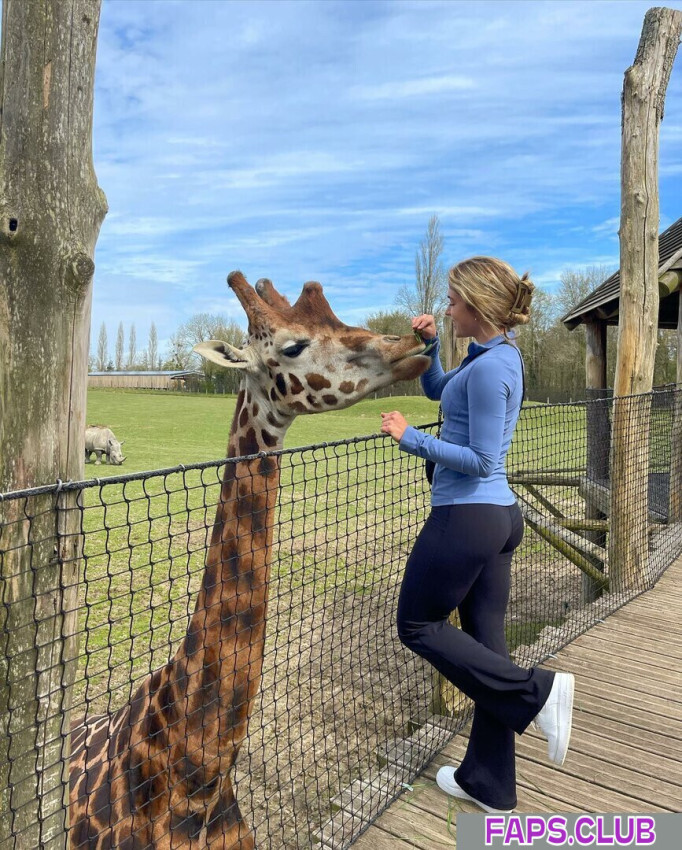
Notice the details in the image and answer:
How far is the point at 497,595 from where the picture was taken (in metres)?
2.68

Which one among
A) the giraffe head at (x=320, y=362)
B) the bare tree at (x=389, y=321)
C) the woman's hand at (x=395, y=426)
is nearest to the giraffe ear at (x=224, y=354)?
the giraffe head at (x=320, y=362)

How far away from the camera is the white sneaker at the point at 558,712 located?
259 centimetres

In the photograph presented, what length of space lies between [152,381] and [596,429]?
Answer: 63.9 metres

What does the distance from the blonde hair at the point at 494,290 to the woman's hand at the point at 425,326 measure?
364 mm

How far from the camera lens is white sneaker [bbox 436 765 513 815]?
2.87 meters

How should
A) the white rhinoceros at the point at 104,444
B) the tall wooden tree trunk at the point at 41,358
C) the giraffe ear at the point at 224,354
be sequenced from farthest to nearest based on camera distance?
the white rhinoceros at the point at 104,444
the giraffe ear at the point at 224,354
the tall wooden tree trunk at the point at 41,358

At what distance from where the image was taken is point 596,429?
363 inches

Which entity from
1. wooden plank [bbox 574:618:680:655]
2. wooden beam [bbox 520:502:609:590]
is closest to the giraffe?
wooden plank [bbox 574:618:680:655]

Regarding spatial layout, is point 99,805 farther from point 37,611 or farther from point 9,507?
point 9,507

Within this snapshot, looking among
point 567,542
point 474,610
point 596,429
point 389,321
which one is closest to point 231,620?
point 474,610

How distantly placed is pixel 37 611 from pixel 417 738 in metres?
2.31

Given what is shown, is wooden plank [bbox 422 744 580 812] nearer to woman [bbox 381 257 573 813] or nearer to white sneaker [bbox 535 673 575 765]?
woman [bbox 381 257 573 813]

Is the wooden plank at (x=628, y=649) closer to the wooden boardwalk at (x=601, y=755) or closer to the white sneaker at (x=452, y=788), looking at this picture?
the wooden boardwalk at (x=601, y=755)

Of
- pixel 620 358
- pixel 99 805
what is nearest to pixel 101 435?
pixel 620 358
